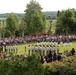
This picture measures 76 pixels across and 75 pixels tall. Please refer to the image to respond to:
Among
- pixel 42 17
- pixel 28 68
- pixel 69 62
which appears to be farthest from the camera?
pixel 42 17

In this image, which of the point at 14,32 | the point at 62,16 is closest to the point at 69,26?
the point at 62,16

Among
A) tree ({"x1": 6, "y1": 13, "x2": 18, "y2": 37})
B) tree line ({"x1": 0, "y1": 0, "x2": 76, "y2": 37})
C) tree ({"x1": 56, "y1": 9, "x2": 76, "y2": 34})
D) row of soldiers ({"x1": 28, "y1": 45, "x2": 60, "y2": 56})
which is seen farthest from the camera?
tree ({"x1": 6, "y1": 13, "x2": 18, "y2": 37})

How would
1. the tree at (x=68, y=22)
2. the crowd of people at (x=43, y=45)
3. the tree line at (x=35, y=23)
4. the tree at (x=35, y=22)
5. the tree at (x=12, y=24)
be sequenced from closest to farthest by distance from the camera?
the crowd of people at (x=43, y=45)
the tree at (x=68, y=22)
the tree line at (x=35, y=23)
the tree at (x=35, y=22)
the tree at (x=12, y=24)

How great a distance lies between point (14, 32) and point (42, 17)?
29.7 feet

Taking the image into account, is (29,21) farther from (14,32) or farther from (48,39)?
(48,39)

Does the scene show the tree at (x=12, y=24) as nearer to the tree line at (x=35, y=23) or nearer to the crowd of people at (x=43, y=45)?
the tree line at (x=35, y=23)

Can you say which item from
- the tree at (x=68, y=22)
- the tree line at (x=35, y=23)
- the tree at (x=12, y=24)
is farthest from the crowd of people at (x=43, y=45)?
the tree at (x=12, y=24)

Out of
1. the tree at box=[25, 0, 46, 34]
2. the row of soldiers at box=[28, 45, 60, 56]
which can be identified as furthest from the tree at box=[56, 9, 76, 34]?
the row of soldiers at box=[28, 45, 60, 56]

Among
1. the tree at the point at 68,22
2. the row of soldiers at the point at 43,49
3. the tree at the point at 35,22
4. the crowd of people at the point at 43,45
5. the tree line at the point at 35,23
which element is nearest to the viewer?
the crowd of people at the point at 43,45

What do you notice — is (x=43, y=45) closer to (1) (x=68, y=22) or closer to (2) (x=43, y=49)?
(2) (x=43, y=49)

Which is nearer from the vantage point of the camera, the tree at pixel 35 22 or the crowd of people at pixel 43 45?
the crowd of people at pixel 43 45

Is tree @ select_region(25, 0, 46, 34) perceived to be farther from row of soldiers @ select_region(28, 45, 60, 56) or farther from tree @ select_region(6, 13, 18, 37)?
row of soldiers @ select_region(28, 45, 60, 56)

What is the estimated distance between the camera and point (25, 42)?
51469 millimetres

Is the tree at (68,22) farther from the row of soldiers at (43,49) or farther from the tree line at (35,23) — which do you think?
the row of soldiers at (43,49)
